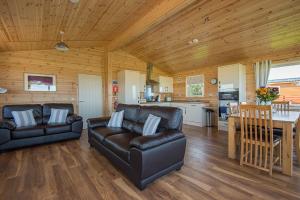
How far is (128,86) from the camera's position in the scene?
224 inches

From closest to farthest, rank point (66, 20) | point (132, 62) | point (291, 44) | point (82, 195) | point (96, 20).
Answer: point (82, 195)
point (66, 20)
point (96, 20)
point (291, 44)
point (132, 62)

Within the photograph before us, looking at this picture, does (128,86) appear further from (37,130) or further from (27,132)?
(27,132)

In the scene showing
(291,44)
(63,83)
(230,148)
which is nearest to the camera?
(230,148)

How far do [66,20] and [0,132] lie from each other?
2637 mm

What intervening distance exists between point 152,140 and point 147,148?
13cm

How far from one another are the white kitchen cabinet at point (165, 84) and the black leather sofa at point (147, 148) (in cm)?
387

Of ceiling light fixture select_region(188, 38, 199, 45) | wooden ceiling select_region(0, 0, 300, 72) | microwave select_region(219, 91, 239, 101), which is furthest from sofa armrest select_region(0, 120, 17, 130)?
microwave select_region(219, 91, 239, 101)

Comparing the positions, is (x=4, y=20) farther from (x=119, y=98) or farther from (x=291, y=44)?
(x=291, y=44)

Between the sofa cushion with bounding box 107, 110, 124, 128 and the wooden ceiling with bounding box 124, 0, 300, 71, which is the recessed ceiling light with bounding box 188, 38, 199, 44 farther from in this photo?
the sofa cushion with bounding box 107, 110, 124, 128

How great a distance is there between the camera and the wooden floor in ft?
6.02

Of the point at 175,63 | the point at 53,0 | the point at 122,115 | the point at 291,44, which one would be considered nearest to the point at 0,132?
the point at 122,115

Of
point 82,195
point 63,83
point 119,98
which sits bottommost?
point 82,195

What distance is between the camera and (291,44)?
384 centimetres

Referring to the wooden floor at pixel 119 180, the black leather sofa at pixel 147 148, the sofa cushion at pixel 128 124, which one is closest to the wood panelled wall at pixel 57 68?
the wooden floor at pixel 119 180
